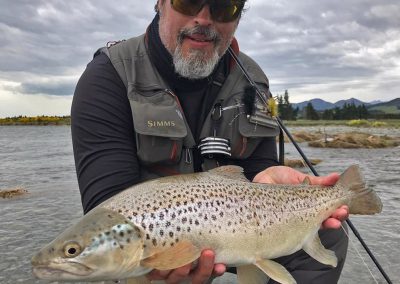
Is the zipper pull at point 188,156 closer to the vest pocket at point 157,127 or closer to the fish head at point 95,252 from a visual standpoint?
the vest pocket at point 157,127

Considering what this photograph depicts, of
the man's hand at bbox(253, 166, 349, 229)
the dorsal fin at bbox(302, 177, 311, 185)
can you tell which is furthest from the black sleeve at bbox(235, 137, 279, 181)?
the dorsal fin at bbox(302, 177, 311, 185)

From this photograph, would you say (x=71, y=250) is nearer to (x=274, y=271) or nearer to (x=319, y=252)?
(x=274, y=271)

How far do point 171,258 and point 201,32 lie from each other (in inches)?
74.8

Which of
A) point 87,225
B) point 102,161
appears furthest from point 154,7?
point 87,225

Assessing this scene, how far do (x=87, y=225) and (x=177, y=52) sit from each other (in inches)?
67.0

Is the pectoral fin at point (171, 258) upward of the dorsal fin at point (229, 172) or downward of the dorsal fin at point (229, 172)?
downward

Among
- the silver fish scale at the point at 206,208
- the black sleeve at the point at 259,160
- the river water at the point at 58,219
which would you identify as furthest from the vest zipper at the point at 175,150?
the river water at the point at 58,219

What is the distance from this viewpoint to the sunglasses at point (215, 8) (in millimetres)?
3506

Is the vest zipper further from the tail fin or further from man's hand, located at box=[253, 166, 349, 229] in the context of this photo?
the tail fin

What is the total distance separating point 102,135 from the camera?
3359 mm

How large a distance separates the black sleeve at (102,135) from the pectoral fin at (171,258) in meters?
0.81

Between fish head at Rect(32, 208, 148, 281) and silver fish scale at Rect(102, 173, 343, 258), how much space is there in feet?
0.27

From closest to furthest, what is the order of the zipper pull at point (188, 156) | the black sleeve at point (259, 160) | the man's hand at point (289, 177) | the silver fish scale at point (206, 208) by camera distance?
1. the silver fish scale at point (206, 208)
2. the man's hand at point (289, 177)
3. the zipper pull at point (188, 156)
4. the black sleeve at point (259, 160)

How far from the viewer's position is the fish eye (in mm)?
2266
